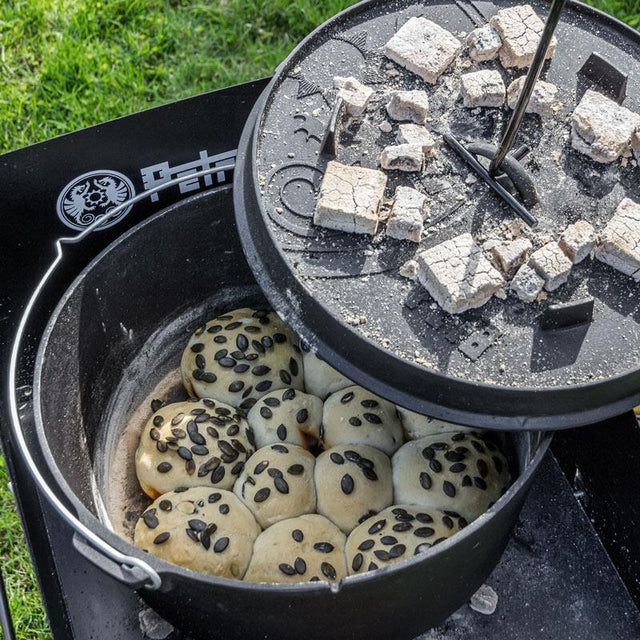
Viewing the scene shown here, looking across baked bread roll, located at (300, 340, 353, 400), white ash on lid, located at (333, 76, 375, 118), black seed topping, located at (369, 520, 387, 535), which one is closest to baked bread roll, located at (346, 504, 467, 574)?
black seed topping, located at (369, 520, 387, 535)

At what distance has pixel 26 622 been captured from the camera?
94.5 inches

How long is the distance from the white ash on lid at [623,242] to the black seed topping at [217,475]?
100 centimetres

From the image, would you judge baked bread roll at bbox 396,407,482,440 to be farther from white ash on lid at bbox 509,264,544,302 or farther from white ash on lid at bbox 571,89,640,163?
white ash on lid at bbox 571,89,640,163

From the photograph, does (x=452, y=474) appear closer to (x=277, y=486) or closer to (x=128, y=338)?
(x=277, y=486)

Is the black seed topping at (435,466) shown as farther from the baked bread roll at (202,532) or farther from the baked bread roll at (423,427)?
the baked bread roll at (202,532)

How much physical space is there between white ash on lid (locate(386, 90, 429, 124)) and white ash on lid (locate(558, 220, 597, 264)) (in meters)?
0.39

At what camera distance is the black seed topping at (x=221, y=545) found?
180 centimetres

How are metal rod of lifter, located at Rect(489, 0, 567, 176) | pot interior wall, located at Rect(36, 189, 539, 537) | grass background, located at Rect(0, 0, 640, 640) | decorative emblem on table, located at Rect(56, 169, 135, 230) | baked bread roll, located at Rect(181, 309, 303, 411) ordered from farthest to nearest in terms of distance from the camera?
grass background, located at Rect(0, 0, 640, 640), decorative emblem on table, located at Rect(56, 169, 135, 230), baked bread roll, located at Rect(181, 309, 303, 411), pot interior wall, located at Rect(36, 189, 539, 537), metal rod of lifter, located at Rect(489, 0, 567, 176)

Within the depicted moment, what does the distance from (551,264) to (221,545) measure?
36.2 inches

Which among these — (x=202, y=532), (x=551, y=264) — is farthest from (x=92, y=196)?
(x=551, y=264)

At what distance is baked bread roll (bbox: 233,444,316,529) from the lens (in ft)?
6.23

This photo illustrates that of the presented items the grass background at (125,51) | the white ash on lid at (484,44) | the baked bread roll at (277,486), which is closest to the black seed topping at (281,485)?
the baked bread roll at (277,486)

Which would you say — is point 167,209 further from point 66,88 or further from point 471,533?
point 66,88

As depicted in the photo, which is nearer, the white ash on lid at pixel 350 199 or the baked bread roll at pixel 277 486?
the white ash on lid at pixel 350 199
